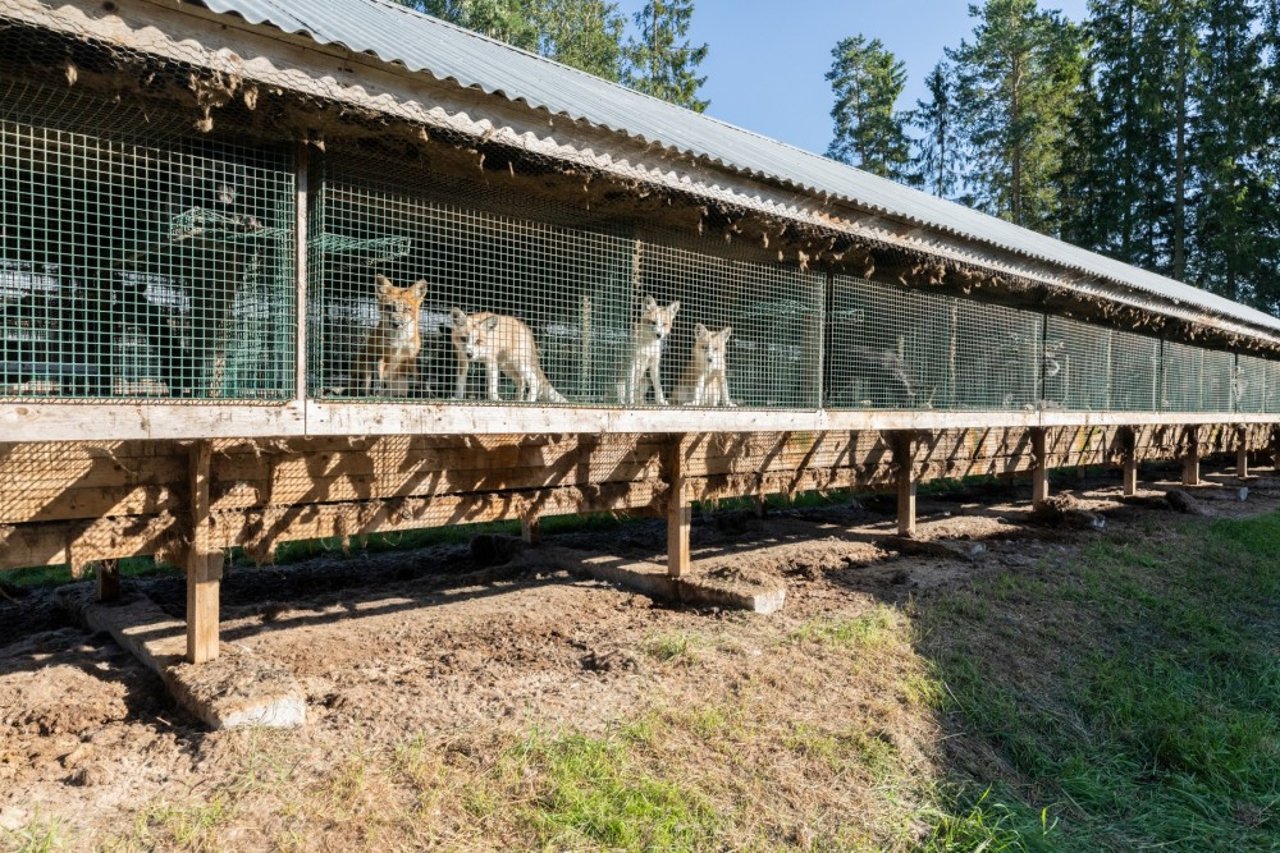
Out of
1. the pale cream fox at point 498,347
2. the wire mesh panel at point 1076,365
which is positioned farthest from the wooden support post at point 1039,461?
the pale cream fox at point 498,347

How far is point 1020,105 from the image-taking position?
35.0 m

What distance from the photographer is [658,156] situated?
506 cm

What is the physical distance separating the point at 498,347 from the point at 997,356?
235 inches

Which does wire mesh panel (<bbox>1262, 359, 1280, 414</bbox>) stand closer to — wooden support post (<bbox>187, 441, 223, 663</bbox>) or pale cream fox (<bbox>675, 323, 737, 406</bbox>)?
pale cream fox (<bbox>675, 323, 737, 406</bbox>)

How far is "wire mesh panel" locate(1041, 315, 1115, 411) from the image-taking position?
952 centimetres

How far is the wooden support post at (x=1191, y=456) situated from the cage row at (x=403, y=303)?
342 inches

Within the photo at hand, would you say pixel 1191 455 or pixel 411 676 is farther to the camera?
pixel 1191 455

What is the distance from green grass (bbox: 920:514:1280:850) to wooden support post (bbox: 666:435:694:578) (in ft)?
6.67

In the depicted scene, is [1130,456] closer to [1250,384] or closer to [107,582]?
[1250,384]

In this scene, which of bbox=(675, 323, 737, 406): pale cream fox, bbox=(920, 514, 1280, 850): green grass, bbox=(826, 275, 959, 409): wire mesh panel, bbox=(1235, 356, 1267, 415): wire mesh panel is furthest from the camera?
bbox=(1235, 356, 1267, 415): wire mesh panel

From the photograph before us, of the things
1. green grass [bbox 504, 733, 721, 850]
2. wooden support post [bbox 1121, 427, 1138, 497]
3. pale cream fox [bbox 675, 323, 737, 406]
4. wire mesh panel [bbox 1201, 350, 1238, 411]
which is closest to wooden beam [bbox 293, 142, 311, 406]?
green grass [bbox 504, 733, 721, 850]

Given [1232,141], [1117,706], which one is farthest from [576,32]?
[1117,706]

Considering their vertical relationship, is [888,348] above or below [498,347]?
above

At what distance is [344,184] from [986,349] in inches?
270
